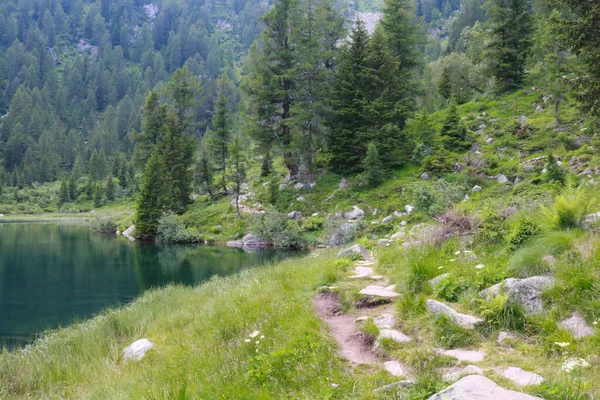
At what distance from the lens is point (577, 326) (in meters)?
4.63

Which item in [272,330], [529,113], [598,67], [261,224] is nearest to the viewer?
[272,330]

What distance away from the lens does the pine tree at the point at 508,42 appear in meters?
32.4

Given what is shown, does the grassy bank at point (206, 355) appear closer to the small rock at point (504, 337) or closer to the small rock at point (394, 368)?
the small rock at point (394, 368)

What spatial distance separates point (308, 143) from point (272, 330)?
2810 cm

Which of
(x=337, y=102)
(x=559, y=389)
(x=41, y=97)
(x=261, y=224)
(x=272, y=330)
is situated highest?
(x=41, y=97)

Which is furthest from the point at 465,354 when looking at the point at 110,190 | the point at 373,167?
the point at 110,190

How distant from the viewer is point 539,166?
2180 centimetres

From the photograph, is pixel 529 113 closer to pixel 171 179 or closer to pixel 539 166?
pixel 539 166

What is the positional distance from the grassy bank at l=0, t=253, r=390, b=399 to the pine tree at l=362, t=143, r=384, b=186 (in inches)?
792

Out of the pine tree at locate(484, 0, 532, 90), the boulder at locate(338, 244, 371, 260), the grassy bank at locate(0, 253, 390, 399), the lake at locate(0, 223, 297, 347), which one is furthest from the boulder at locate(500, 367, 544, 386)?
the pine tree at locate(484, 0, 532, 90)

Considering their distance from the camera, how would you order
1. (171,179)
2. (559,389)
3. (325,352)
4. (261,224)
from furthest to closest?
1. (171,179)
2. (261,224)
3. (325,352)
4. (559,389)

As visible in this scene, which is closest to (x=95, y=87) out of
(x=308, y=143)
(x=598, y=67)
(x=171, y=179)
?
(x=171, y=179)

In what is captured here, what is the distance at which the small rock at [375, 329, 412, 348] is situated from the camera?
5262mm

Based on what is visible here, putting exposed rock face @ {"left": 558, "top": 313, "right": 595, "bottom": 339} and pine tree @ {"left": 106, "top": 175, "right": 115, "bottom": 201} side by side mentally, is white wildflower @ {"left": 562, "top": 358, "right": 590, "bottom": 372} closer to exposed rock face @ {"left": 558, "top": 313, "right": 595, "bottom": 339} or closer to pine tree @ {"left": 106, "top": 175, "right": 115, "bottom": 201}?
exposed rock face @ {"left": 558, "top": 313, "right": 595, "bottom": 339}
